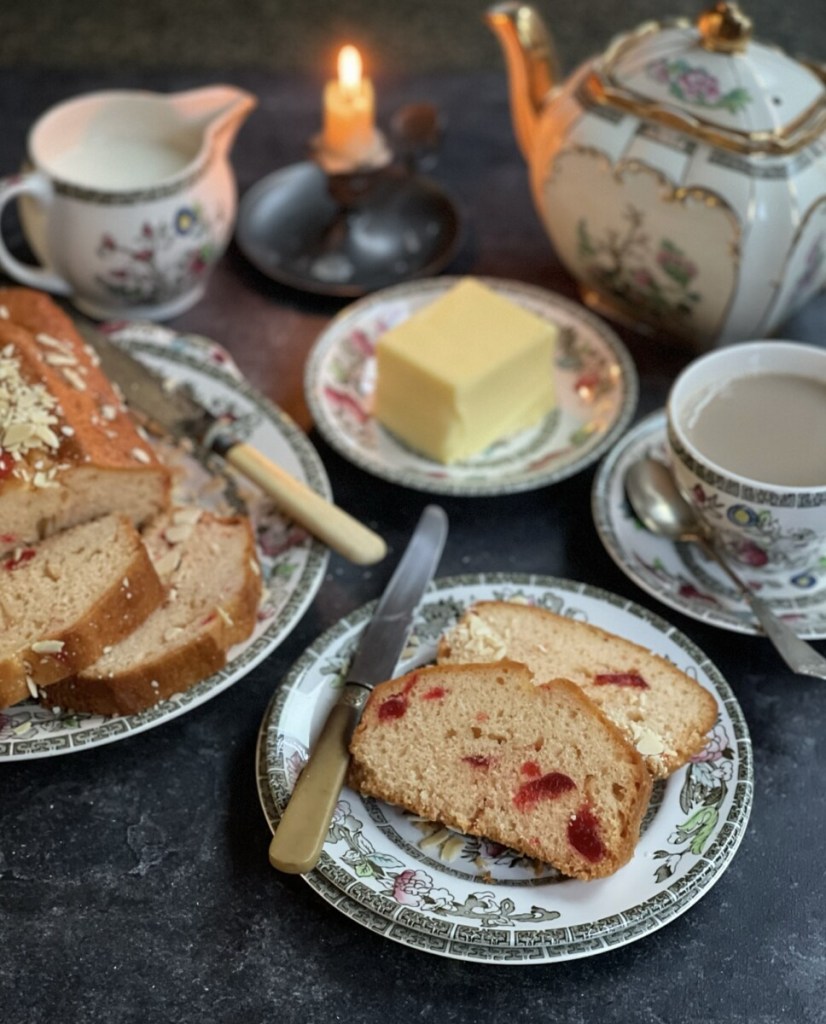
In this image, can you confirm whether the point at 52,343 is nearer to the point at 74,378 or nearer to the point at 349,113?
the point at 74,378

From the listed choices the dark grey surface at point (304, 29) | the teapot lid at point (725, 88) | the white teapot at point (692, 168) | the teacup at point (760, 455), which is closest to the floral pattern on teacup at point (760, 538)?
the teacup at point (760, 455)

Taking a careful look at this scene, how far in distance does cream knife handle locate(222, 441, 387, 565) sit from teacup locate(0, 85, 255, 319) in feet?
1.58

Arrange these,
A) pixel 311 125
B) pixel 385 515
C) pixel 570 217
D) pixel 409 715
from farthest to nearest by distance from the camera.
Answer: pixel 311 125 → pixel 570 217 → pixel 385 515 → pixel 409 715

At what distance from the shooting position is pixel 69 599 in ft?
4.77

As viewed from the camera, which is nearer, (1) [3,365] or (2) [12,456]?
(2) [12,456]

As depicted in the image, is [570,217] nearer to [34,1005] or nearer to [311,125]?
[311,125]

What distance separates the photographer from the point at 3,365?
1.62 m

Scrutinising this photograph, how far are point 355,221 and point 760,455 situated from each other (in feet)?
3.49

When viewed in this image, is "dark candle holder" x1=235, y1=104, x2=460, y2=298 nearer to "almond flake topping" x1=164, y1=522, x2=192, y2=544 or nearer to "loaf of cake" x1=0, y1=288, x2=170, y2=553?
"loaf of cake" x1=0, y1=288, x2=170, y2=553

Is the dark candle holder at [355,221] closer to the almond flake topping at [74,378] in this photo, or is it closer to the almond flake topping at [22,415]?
the almond flake topping at [74,378]

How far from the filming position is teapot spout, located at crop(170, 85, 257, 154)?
6.67ft

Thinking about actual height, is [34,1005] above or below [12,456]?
below

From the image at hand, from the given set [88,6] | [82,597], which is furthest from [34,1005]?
[88,6]

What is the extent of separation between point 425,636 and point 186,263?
90cm
